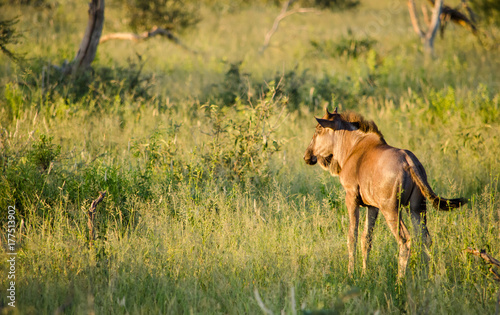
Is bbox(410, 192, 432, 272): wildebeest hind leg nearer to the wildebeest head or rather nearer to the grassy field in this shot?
the grassy field

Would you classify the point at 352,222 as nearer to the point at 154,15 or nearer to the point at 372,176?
the point at 372,176

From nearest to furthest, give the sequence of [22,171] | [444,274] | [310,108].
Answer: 1. [444,274]
2. [22,171]
3. [310,108]

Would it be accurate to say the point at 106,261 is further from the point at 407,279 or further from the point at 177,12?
the point at 177,12

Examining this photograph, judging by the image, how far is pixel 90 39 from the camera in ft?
32.0

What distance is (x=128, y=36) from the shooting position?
11961mm

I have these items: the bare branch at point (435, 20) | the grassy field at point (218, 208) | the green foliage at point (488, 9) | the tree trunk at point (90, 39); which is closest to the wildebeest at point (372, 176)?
the grassy field at point (218, 208)

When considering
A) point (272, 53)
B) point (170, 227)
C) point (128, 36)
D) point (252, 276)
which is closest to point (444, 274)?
point (252, 276)

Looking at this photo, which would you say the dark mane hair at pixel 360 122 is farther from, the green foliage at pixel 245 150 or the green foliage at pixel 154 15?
the green foliage at pixel 154 15

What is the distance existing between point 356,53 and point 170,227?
11179mm

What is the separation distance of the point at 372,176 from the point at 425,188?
473mm

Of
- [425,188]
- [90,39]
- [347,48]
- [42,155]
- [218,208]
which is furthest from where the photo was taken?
[347,48]

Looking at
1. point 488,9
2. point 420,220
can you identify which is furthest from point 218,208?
point 488,9

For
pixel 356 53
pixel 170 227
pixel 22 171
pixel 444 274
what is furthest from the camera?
pixel 356 53

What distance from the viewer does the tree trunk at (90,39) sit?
958cm
